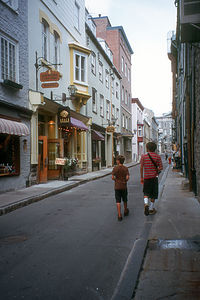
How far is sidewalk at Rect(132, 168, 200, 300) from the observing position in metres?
A: 3.37

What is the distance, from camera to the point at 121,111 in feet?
123

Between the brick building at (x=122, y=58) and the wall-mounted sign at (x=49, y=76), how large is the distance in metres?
23.6

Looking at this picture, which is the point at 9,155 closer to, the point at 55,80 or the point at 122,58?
the point at 55,80

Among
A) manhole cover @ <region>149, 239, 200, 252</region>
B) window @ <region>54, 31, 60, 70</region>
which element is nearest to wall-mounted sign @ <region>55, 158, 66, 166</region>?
window @ <region>54, 31, 60, 70</region>

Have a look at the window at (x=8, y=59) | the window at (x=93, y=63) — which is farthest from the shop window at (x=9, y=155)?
the window at (x=93, y=63)

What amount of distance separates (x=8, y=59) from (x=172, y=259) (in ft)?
32.7

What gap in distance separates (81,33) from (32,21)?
8.06 m

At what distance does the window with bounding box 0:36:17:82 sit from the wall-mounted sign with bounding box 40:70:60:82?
1477 mm

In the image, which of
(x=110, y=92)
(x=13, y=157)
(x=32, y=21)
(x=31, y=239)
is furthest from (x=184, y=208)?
(x=110, y=92)

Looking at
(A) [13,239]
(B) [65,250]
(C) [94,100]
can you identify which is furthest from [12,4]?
(C) [94,100]

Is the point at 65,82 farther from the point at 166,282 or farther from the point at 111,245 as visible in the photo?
the point at 166,282

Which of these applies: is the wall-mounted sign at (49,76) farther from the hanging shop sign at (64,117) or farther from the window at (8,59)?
the hanging shop sign at (64,117)

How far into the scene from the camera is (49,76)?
13.2 meters

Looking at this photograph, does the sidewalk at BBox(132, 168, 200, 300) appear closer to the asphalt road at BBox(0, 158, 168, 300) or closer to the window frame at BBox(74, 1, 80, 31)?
the asphalt road at BBox(0, 158, 168, 300)
